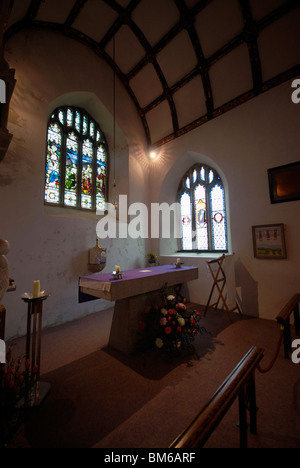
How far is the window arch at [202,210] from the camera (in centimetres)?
588

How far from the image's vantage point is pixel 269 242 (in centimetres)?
438

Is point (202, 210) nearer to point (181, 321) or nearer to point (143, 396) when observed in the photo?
point (181, 321)

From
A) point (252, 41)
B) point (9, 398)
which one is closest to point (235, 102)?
point (252, 41)

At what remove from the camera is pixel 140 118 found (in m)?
7.05

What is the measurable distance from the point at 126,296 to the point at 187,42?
6.37 meters

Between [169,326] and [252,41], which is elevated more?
[252,41]

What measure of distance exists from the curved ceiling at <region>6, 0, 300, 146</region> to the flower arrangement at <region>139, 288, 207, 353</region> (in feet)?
17.0

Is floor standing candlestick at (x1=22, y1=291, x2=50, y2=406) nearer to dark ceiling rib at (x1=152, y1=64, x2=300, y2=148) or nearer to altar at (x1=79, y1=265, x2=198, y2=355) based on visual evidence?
altar at (x1=79, y1=265, x2=198, y2=355)

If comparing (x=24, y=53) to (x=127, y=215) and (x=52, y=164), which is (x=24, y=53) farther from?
(x=127, y=215)

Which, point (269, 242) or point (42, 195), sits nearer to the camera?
point (42, 195)

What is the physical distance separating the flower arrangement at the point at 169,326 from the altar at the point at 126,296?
17 cm

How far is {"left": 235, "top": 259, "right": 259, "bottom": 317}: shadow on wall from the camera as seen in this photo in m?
4.54
